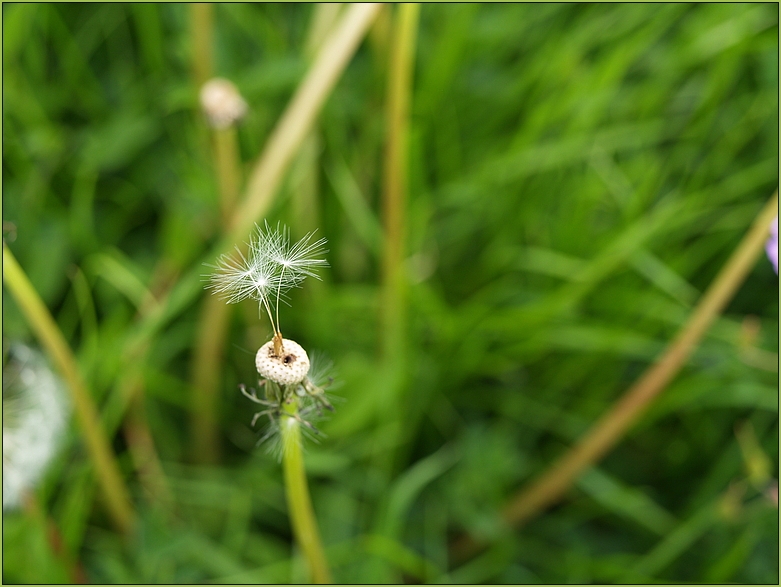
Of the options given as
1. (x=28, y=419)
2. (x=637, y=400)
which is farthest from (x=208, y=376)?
(x=637, y=400)

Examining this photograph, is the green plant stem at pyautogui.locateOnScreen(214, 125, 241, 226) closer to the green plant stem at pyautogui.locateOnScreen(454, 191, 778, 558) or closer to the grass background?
the grass background

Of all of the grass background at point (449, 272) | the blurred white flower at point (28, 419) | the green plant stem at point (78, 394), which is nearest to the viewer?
the green plant stem at point (78, 394)

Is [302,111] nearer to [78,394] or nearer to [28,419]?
[78,394]

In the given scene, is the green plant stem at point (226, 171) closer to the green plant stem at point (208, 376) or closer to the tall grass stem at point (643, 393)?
the green plant stem at point (208, 376)

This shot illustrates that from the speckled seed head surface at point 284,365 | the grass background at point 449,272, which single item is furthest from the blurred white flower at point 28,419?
the speckled seed head surface at point 284,365

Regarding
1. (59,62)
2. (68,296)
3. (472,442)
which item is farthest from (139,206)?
(472,442)

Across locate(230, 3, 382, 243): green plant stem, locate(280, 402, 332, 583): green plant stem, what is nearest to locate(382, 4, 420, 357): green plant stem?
locate(230, 3, 382, 243): green plant stem
